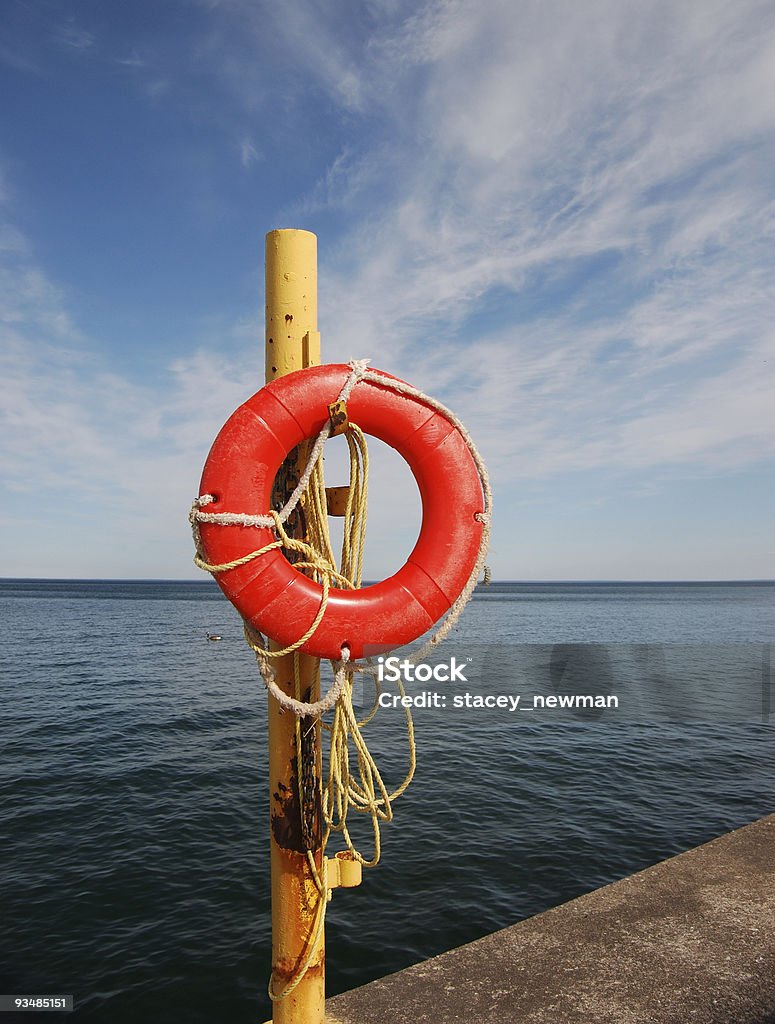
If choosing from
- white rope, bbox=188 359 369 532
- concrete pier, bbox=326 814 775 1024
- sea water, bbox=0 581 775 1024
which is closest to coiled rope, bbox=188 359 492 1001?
white rope, bbox=188 359 369 532

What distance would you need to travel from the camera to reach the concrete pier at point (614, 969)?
2.64 m

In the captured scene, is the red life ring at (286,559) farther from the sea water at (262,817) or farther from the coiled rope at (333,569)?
the sea water at (262,817)

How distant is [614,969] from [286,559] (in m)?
2.47

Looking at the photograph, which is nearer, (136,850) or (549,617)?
(136,850)

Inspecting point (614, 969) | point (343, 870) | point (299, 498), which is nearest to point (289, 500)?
point (299, 498)

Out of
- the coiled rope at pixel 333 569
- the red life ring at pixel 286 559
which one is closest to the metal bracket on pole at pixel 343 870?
the coiled rope at pixel 333 569

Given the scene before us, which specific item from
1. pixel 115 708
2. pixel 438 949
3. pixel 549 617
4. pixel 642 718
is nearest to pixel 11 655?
pixel 115 708

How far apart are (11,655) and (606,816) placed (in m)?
22.9

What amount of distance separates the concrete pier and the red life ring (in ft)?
5.66

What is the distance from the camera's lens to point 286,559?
2.30 m

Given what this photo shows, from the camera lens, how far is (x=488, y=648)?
88.6 ft

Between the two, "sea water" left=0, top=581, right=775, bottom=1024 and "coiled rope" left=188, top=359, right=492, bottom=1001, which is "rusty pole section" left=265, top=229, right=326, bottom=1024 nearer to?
"coiled rope" left=188, top=359, right=492, bottom=1001

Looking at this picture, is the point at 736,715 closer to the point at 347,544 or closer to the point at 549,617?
the point at 347,544

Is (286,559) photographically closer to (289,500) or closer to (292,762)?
(289,500)
